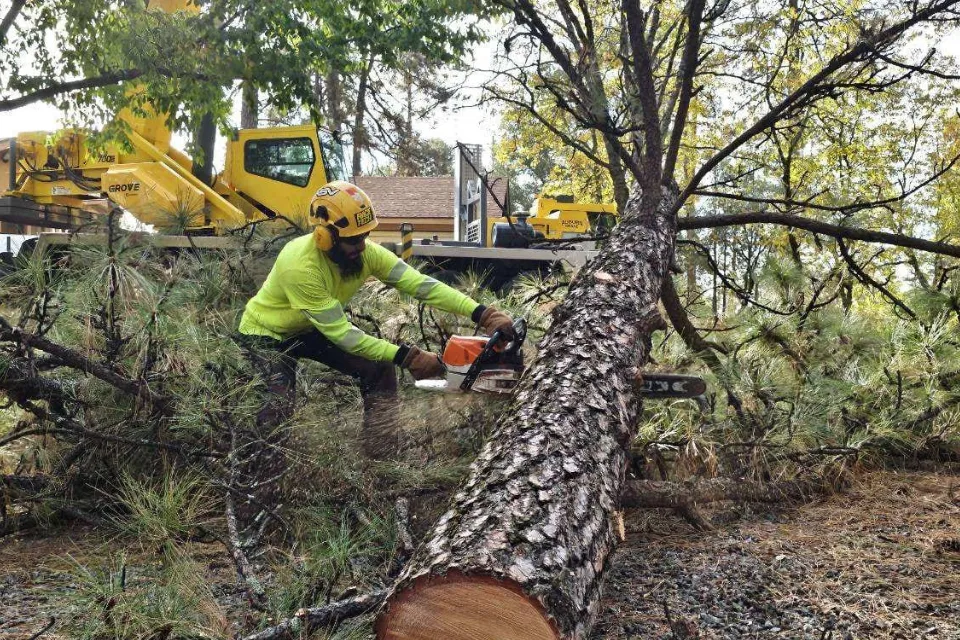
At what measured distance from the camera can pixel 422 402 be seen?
384 cm

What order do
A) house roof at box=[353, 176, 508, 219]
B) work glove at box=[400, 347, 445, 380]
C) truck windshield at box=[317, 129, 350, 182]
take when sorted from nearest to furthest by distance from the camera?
work glove at box=[400, 347, 445, 380] < truck windshield at box=[317, 129, 350, 182] < house roof at box=[353, 176, 508, 219]

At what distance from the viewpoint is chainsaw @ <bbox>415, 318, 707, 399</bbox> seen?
3359mm

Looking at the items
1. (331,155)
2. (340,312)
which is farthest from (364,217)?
(331,155)

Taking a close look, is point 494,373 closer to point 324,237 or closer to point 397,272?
point 397,272

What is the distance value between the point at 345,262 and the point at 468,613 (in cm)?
260

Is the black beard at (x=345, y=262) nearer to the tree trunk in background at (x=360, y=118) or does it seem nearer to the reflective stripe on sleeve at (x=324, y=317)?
the reflective stripe on sleeve at (x=324, y=317)

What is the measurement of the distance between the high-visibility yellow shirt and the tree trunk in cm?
90

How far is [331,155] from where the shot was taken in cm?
1093

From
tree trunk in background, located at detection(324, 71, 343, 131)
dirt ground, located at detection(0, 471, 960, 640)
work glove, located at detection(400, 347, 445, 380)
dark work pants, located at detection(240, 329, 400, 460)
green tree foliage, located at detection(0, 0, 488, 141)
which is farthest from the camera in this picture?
tree trunk in background, located at detection(324, 71, 343, 131)

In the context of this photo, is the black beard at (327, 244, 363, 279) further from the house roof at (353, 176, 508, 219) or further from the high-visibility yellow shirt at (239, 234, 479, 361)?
the house roof at (353, 176, 508, 219)

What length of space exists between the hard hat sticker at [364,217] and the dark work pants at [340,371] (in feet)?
2.26

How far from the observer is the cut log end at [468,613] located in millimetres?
1597

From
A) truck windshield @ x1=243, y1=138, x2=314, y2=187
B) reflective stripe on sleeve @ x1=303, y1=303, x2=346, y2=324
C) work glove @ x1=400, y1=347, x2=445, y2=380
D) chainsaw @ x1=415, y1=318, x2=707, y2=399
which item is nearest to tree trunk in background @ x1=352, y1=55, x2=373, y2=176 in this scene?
truck windshield @ x1=243, y1=138, x2=314, y2=187

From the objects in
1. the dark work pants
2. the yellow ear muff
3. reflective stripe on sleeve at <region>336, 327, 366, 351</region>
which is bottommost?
the dark work pants
